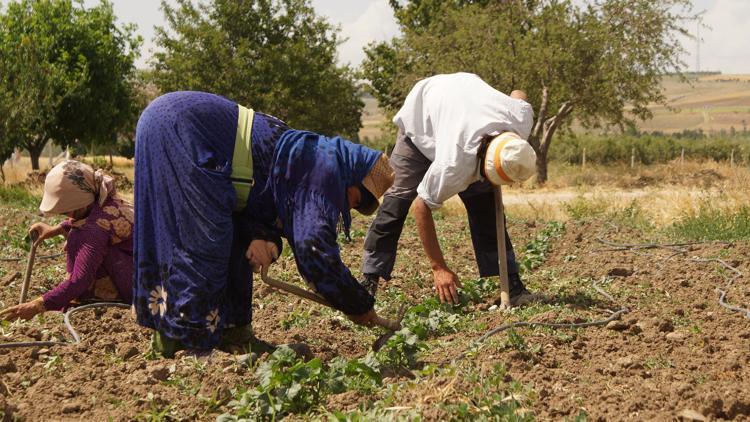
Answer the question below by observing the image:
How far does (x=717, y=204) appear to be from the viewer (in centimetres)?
970

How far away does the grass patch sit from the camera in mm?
7996

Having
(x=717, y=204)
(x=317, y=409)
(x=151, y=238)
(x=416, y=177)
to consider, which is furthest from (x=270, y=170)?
(x=717, y=204)

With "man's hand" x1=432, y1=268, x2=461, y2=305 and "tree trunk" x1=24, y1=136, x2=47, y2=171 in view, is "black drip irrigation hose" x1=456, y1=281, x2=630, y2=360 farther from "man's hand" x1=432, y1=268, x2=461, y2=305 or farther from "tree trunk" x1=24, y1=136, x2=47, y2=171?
"tree trunk" x1=24, y1=136, x2=47, y2=171

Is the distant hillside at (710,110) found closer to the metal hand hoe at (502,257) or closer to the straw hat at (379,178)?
the metal hand hoe at (502,257)

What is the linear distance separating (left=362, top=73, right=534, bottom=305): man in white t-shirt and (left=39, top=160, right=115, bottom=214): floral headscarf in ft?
5.63

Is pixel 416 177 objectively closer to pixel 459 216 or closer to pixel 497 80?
pixel 459 216

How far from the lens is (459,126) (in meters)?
4.71

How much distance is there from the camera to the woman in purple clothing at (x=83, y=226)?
14.3 feet

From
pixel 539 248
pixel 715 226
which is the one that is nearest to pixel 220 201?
pixel 539 248

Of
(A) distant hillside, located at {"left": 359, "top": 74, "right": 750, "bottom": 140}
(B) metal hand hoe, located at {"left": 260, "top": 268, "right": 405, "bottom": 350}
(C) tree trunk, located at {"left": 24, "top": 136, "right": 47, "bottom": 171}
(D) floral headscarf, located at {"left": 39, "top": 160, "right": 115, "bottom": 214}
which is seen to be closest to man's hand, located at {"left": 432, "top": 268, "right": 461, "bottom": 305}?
(B) metal hand hoe, located at {"left": 260, "top": 268, "right": 405, "bottom": 350}

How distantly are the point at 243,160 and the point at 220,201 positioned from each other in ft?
0.67

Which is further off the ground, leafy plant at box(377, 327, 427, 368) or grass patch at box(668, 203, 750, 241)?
leafy plant at box(377, 327, 427, 368)

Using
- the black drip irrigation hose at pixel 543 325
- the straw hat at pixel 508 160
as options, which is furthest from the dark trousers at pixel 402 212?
the black drip irrigation hose at pixel 543 325

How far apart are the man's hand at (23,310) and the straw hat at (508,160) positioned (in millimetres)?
2417
